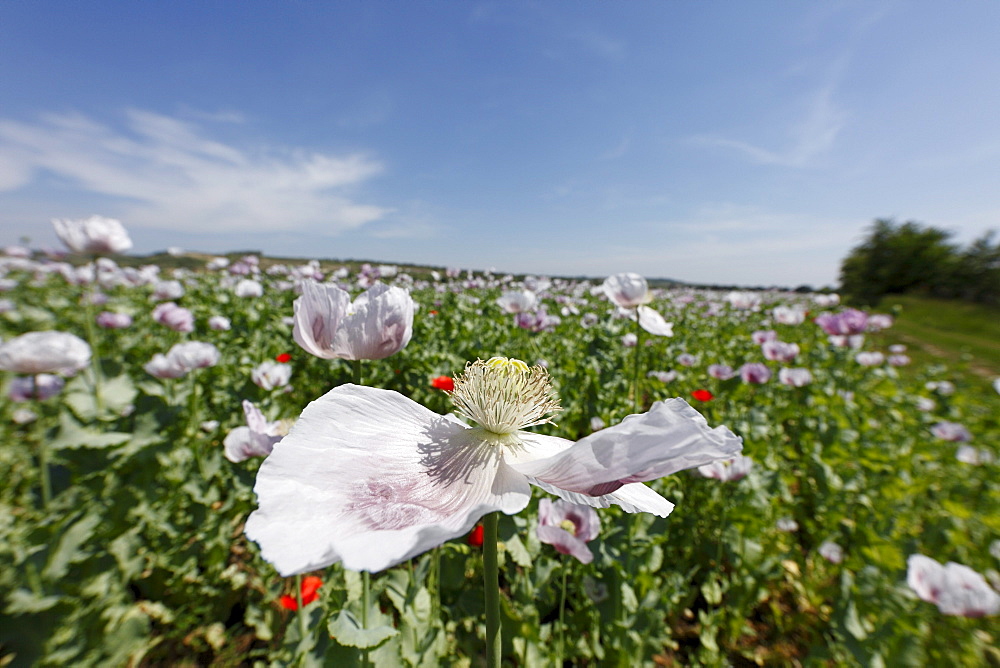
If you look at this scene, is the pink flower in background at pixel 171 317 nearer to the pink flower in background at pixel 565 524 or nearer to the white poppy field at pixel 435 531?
the white poppy field at pixel 435 531

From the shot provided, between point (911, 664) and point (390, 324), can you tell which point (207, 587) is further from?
point (911, 664)

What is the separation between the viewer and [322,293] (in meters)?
1.00

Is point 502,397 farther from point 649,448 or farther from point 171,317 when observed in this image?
point 171,317

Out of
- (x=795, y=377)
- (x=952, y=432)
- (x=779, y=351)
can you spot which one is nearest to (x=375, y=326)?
(x=795, y=377)

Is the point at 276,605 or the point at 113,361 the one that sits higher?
the point at 113,361

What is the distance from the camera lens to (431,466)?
784 mm

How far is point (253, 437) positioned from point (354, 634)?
2.12 feet

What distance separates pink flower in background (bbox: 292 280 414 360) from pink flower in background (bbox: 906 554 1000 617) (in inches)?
90.7

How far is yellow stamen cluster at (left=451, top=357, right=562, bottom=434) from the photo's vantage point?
84 centimetres

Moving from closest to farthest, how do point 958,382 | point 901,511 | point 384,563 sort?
point 384,563, point 901,511, point 958,382

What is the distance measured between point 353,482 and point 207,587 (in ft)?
7.48

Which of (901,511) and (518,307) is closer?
(901,511)

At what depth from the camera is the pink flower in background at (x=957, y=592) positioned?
64.0 inches

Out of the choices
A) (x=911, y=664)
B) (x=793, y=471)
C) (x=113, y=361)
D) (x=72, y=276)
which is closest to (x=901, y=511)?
(x=793, y=471)
